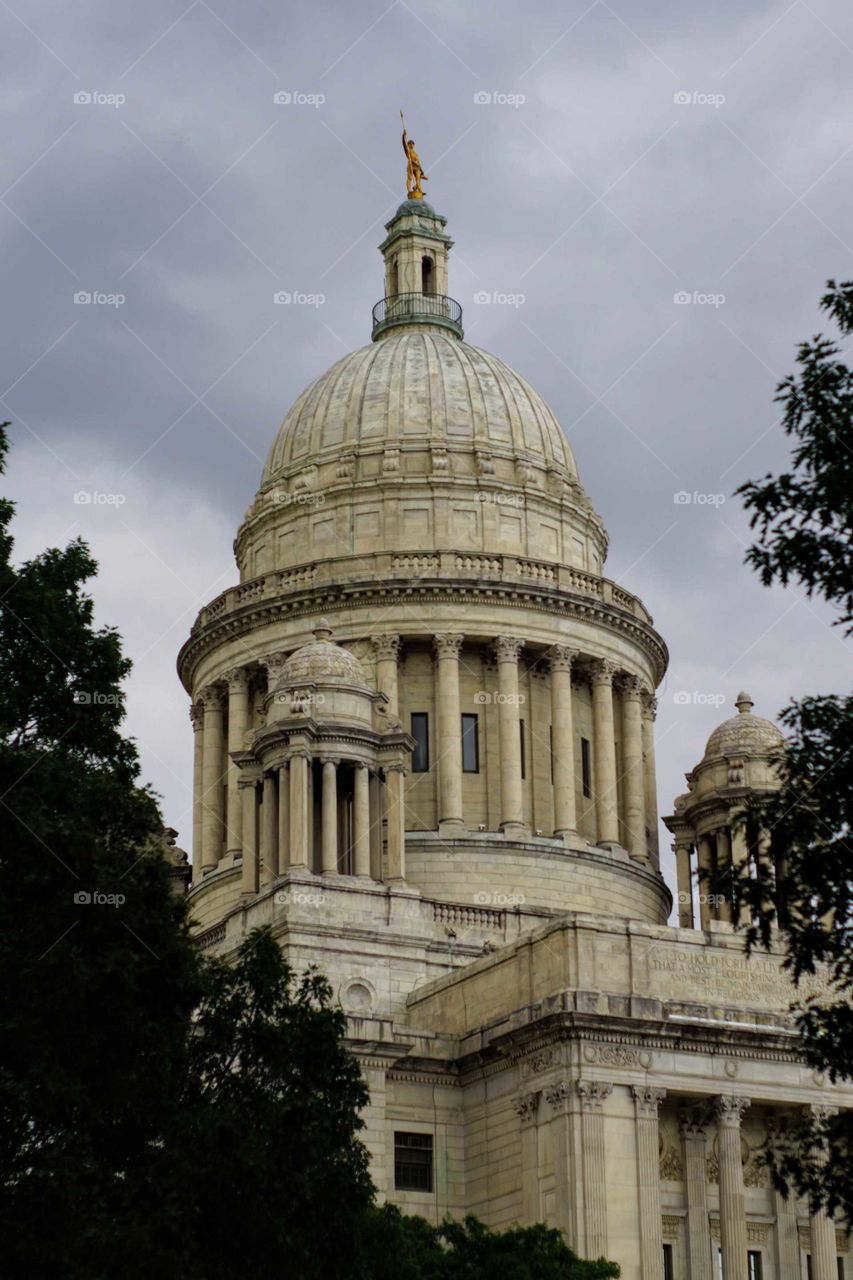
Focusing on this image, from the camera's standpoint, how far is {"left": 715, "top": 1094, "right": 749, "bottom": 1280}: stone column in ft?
176

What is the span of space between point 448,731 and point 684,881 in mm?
9456

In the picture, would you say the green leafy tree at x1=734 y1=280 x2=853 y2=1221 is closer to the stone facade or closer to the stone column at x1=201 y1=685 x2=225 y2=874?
the stone facade

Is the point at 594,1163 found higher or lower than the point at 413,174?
lower

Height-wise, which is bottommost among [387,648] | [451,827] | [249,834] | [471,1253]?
[471,1253]

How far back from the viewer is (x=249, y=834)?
219 feet

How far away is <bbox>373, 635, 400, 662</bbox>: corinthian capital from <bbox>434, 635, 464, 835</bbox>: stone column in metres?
1.32

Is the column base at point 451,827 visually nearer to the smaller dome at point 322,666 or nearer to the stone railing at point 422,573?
the smaller dome at point 322,666

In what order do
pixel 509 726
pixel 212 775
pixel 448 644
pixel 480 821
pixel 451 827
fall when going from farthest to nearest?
pixel 212 775 < pixel 448 644 < pixel 509 726 < pixel 480 821 < pixel 451 827

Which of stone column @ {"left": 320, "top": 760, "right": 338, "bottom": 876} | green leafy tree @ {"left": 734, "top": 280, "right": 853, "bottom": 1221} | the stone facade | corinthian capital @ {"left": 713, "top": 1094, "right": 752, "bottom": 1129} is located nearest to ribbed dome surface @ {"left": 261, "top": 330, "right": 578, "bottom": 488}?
the stone facade

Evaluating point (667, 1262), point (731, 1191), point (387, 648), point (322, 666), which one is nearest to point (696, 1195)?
point (731, 1191)

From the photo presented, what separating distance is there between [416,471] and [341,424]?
12.1 feet

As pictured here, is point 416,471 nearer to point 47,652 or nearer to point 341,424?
point 341,424

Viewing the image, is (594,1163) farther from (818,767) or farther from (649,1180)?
(818,767)

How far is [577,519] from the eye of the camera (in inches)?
3187
